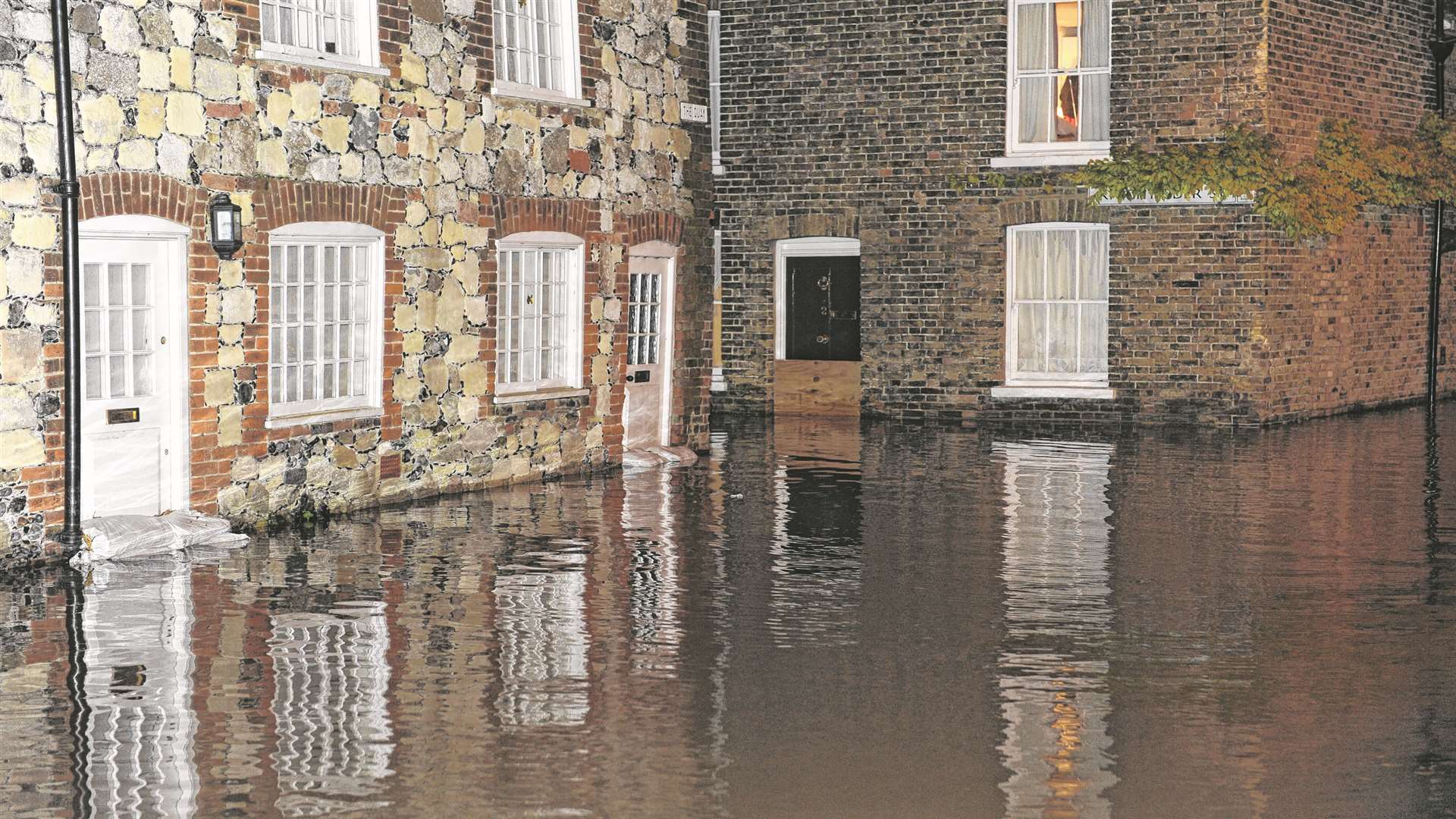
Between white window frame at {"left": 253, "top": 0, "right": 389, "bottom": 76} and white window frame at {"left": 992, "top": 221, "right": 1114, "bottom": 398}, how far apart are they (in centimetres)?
1016

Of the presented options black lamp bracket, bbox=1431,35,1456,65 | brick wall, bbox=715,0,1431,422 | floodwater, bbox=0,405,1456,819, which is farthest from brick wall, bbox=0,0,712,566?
black lamp bracket, bbox=1431,35,1456,65

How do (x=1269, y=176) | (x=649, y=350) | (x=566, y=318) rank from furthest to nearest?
(x=1269, y=176)
(x=649, y=350)
(x=566, y=318)

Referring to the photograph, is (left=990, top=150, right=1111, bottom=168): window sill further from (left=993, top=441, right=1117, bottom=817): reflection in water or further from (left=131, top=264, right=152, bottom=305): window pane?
(left=131, top=264, right=152, bottom=305): window pane

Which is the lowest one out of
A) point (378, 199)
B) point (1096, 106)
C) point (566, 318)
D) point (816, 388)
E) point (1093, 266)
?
point (816, 388)

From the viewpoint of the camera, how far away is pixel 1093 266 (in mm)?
22516

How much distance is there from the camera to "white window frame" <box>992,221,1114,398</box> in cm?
2242

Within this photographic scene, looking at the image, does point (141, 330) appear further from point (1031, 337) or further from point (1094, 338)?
point (1094, 338)

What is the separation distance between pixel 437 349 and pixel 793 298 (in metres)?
9.77

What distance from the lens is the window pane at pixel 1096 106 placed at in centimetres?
2222

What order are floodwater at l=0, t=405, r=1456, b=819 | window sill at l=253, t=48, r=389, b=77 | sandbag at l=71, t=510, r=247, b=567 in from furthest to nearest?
1. window sill at l=253, t=48, r=389, b=77
2. sandbag at l=71, t=510, r=247, b=567
3. floodwater at l=0, t=405, r=1456, b=819

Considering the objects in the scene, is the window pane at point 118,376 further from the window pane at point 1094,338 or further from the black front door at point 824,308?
the black front door at point 824,308

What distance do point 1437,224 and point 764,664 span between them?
18716 millimetres

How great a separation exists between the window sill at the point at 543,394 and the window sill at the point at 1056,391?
6.99 metres

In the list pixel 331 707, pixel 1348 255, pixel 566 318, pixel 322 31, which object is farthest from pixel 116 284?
pixel 1348 255
